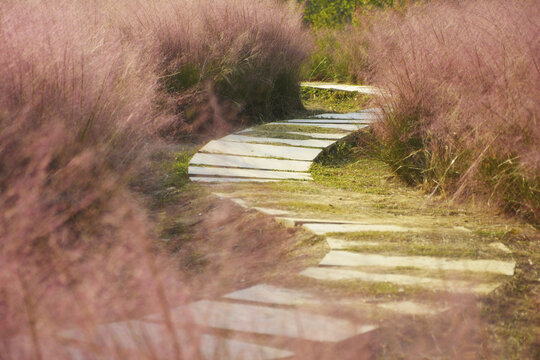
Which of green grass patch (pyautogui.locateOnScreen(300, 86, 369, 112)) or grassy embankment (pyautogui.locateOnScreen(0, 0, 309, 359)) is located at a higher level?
grassy embankment (pyautogui.locateOnScreen(0, 0, 309, 359))

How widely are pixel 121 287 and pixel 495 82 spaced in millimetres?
1858

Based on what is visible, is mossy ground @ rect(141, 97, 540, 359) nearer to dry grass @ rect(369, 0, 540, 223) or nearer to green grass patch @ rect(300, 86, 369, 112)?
dry grass @ rect(369, 0, 540, 223)

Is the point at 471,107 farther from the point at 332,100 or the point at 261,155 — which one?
the point at 332,100

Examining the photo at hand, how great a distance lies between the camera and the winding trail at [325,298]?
1488mm

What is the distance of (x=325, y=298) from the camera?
185 centimetres

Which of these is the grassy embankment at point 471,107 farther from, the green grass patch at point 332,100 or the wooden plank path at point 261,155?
the green grass patch at point 332,100

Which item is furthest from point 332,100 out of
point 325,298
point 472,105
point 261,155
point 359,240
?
point 325,298

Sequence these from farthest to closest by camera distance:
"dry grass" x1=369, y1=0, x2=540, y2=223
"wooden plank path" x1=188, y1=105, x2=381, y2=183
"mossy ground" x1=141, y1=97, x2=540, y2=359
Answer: "wooden plank path" x1=188, y1=105, x2=381, y2=183 < "dry grass" x1=369, y1=0, x2=540, y2=223 < "mossy ground" x1=141, y1=97, x2=540, y2=359

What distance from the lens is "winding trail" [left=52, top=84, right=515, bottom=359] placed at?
4.88 ft

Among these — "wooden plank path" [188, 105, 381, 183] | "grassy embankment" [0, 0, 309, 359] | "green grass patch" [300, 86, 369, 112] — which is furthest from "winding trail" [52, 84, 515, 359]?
"green grass patch" [300, 86, 369, 112]

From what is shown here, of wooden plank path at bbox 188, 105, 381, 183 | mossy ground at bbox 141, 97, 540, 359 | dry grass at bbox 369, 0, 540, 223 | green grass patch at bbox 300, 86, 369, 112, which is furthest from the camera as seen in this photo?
green grass patch at bbox 300, 86, 369, 112

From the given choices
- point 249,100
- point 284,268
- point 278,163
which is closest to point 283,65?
point 249,100

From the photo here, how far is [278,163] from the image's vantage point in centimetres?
385

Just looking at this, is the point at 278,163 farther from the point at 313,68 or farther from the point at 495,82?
the point at 313,68
